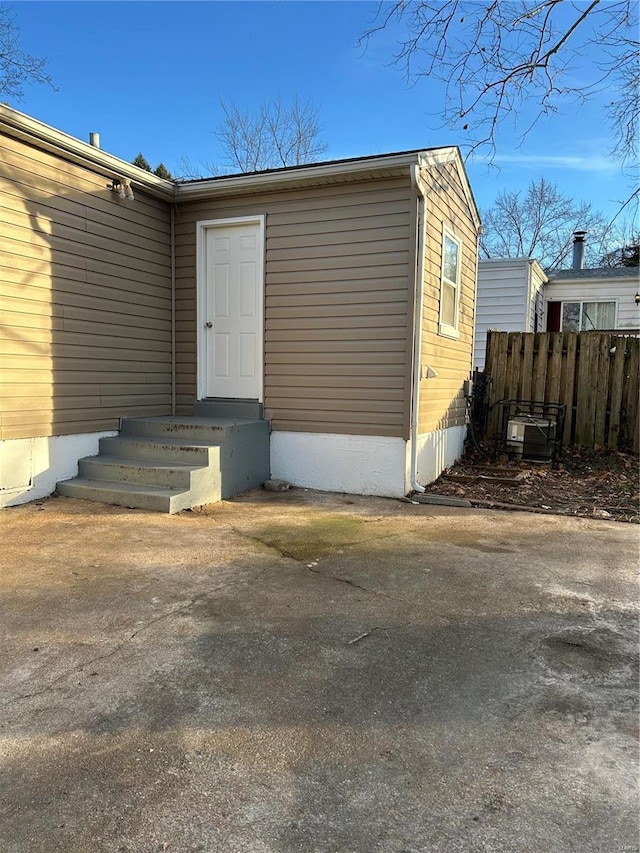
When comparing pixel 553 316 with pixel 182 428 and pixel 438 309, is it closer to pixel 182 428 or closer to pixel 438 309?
pixel 438 309

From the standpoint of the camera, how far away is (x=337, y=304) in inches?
247

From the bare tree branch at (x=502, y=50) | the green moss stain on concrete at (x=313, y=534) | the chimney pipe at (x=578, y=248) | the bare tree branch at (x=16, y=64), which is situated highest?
the bare tree branch at (x=16, y=64)

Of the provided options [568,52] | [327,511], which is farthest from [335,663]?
[568,52]

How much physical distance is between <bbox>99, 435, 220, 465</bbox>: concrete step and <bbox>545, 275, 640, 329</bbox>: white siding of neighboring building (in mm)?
Answer: 11231

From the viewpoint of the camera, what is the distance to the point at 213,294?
6.98 metres

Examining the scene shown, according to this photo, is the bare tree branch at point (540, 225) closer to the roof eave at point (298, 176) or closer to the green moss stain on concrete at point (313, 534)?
the roof eave at point (298, 176)

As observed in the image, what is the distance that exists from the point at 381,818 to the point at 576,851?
20.1 inches

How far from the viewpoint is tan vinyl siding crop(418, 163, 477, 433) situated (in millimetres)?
6402

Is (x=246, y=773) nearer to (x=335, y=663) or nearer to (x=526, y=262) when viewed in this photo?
(x=335, y=663)

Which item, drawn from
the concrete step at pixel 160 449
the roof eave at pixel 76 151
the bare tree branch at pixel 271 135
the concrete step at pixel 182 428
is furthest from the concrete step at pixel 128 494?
the bare tree branch at pixel 271 135

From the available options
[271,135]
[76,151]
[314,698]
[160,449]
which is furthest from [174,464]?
[271,135]

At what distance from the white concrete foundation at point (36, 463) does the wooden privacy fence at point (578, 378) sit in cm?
590

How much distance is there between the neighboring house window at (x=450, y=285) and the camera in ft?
23.2

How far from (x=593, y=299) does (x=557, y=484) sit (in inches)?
343
